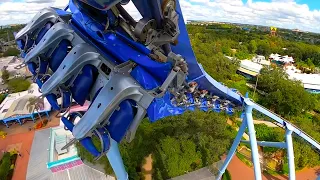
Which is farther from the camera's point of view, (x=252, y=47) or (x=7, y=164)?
(x=252, y=47)

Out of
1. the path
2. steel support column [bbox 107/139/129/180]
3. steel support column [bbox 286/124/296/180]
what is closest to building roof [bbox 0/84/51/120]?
the path

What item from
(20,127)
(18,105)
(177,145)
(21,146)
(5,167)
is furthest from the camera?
(18,105)

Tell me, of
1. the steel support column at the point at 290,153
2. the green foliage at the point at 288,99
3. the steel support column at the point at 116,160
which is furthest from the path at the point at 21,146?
the green foliage at the point at 288,99

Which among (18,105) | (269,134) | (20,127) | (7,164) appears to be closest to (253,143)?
(269,134)

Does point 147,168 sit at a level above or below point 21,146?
above

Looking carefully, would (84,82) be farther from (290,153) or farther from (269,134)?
(269,134)

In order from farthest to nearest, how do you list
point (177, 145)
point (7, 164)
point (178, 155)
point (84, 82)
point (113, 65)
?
1. point (7, 164)
2. point (177, 145)
3. point (178, 155)
4. point (84, 82)
5. point (113, 65)

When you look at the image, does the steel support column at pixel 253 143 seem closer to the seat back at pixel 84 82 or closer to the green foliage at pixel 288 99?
the seat back at pixel 84 82
